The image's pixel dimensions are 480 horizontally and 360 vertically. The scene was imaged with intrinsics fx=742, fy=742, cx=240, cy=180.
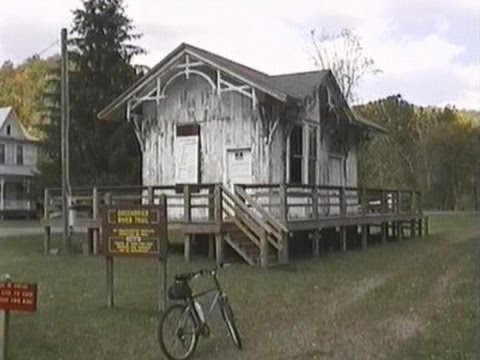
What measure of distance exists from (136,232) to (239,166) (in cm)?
1056

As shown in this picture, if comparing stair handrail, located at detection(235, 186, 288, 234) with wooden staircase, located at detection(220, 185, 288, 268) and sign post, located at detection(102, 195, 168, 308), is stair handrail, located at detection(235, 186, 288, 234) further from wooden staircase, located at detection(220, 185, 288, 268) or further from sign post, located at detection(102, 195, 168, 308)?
sign post, located at detection(102, 195, 168, 308)

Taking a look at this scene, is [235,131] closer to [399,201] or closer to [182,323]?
[399,201]

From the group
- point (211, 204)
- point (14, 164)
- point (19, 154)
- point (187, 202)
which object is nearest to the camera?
point (211, 204)

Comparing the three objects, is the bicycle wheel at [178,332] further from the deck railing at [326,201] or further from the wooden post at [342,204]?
the wooden post at [342,204]

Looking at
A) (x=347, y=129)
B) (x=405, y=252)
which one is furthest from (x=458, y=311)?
(x=347, y=129)

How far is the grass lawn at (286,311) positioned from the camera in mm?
8344

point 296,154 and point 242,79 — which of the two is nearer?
point 242,79

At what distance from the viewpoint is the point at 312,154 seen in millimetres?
22875

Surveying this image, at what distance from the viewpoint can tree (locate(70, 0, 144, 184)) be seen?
30156 millimetres

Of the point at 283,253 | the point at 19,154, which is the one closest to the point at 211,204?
the point at 283,253

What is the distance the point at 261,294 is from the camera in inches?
486

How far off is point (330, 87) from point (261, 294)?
489 inches

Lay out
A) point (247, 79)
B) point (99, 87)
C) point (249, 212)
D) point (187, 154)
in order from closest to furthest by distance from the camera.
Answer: point (249, 212) < point (247, 79) < point (187, 154) < point (99, 87)

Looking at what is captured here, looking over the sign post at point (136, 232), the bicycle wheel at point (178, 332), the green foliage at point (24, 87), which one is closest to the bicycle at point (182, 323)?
the bicycle wheel at point (178, 332)
